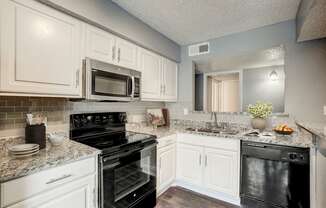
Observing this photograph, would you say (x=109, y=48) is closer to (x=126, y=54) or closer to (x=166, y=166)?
(x=126, y=54)

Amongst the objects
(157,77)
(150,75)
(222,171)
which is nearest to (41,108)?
(150,75)

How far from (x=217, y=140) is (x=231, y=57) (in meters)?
1.42

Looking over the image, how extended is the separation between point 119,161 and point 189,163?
123 centimetres

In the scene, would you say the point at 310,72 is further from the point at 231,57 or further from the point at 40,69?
the point at 40,69

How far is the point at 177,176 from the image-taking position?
252 centimetres

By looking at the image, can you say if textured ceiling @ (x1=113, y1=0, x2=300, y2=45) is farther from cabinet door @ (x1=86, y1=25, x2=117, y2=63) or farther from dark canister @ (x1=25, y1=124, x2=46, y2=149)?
dark canister @ (x1=25, y1=124, x2=46, y2=149)

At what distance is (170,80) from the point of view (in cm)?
298

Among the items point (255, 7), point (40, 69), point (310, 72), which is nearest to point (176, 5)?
point (255, 7)

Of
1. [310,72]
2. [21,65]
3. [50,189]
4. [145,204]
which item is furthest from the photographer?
[310,72]

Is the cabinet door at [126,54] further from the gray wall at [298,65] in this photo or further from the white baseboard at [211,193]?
the white baseboard at [211,193]

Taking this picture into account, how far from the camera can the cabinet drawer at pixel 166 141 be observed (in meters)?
2.17

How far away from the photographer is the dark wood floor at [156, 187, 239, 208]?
2082mm

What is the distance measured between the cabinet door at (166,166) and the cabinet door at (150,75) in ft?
2.60

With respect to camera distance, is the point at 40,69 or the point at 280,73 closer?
the point at 40,69
